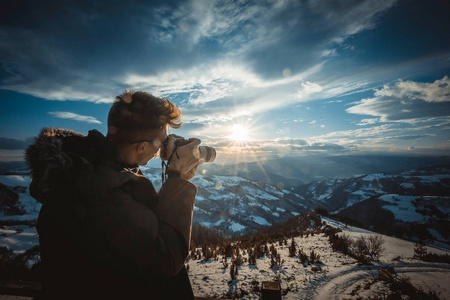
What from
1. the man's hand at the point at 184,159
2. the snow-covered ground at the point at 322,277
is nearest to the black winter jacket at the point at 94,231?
the man's hand at the point at 184,159

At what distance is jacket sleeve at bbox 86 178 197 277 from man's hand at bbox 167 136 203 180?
30cm

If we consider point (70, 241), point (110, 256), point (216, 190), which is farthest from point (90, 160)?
point (216, 190)

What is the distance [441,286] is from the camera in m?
5.97

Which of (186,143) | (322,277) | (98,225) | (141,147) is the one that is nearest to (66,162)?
(98,225)

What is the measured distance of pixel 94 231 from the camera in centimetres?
88

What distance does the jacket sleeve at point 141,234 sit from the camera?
0.88m

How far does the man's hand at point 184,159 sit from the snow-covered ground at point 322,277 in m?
5.93

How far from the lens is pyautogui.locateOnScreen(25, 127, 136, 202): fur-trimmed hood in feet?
2.95

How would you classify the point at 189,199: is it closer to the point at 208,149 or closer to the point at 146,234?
the point at 146,234

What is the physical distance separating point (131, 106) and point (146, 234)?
924 mm

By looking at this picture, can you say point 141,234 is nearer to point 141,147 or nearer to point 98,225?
point 98,225

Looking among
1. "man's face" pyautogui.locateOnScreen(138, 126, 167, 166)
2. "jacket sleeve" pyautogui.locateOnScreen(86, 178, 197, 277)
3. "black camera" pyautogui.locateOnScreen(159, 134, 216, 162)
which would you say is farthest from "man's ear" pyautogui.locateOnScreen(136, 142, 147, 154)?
"jacket sleeve" pyautogui.locateOnScreen(86, 178, 197, 277)

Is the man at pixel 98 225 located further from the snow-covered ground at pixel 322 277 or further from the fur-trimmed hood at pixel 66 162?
the snow-covered ground at pixel 322 277

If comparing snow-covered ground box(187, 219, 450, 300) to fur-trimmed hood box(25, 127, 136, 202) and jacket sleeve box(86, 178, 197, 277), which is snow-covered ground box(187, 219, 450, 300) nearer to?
jacket sleeve box(86, 178, 197, 277)
